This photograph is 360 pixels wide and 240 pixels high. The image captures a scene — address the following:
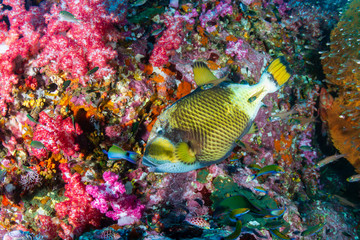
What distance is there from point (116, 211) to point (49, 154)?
1.36 metres

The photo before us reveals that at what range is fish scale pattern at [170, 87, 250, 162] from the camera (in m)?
1.47

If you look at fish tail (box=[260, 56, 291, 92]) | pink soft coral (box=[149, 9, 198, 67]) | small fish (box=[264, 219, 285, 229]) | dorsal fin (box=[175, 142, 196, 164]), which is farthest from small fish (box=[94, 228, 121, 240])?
pink soft coral (box=[149, 9, 198, 67])

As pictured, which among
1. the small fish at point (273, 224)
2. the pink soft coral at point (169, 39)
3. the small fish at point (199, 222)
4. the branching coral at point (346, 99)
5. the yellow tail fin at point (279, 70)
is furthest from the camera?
the branching coral at point (346, 99)

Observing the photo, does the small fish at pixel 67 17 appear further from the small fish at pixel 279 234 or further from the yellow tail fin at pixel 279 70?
the small fish at pixel 279 234

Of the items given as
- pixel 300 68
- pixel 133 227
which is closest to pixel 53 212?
pixel 133 227

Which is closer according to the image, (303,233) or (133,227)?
(133,227)

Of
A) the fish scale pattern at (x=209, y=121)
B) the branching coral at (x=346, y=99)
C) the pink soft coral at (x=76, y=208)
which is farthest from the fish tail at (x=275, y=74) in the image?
the branching coral at (x=346, y=99)

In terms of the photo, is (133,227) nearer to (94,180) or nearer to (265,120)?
(94,180)

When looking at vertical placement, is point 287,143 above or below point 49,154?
above

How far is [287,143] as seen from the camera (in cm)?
416

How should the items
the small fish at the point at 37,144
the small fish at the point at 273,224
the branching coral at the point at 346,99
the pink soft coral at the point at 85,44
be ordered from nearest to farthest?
the small fish at the point at 273,224 < the small fish at the point at 37,144 < the pink soft coral at the point at 85,44 < the branching coral at the point at 346,99

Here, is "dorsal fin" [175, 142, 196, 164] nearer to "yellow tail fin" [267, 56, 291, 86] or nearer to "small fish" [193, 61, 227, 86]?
"small fish" [193, 61, 227, 86]

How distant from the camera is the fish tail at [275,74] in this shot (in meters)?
1.60

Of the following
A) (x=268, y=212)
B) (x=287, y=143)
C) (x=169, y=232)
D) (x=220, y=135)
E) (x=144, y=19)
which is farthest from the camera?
(x=287, y=143)
